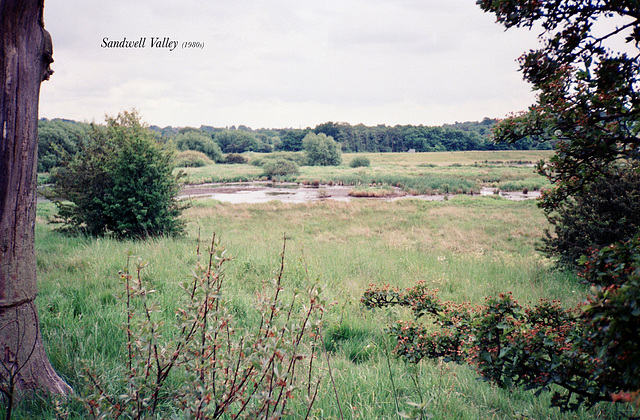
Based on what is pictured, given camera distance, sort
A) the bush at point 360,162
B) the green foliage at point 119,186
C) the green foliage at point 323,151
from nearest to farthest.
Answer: the green foliage at point 119,186 → the bush at point 360,162 → the green foliage at point 323,151

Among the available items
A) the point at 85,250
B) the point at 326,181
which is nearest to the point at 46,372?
the point at 85,250

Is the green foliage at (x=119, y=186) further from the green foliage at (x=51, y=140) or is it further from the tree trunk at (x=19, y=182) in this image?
the green foliage at (x=51, y=140)

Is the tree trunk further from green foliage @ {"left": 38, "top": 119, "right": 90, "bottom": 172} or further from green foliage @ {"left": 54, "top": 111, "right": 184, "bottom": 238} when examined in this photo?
green foliage @ {"left": 38, "top": 119, "right": 90, "bottom": 172}

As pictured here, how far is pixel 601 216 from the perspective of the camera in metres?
7.14

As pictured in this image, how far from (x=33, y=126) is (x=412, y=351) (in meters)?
3.33

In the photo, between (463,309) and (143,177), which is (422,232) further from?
(463,309)

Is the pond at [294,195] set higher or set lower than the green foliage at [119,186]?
lower


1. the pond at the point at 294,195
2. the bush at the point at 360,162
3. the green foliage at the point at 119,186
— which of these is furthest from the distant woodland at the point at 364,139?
the green foliage at the point at 119,186

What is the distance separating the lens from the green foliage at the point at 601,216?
21.8 ft

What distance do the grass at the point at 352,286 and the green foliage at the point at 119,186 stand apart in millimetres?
949

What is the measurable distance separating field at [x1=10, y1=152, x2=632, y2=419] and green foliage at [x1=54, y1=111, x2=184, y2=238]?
1014mm

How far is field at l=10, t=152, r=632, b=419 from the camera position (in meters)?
2.92

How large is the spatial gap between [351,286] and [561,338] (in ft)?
14.1

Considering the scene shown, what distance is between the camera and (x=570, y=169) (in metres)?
3.24
